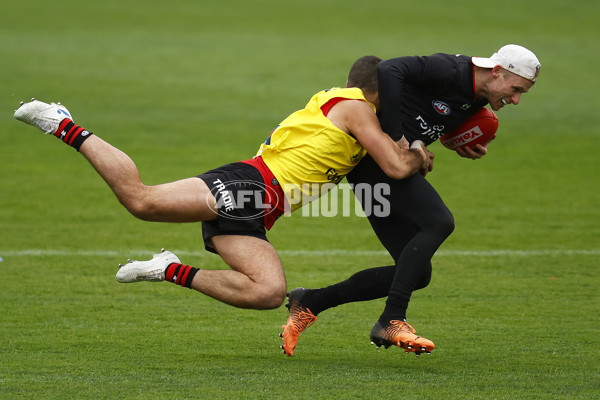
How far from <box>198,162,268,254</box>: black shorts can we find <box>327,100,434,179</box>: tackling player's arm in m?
0.65

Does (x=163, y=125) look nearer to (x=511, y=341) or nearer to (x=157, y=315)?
(x=157, y=315)

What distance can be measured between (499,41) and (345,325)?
66.8ft

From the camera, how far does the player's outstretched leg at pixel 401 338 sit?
526 cm

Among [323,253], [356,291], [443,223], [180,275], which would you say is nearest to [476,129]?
[443,223]

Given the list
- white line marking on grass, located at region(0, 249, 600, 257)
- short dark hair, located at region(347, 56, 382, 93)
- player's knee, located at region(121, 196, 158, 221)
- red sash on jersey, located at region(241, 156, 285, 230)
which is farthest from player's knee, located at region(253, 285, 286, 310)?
white line marking on grass, located at region(0, 249, 600, 257)

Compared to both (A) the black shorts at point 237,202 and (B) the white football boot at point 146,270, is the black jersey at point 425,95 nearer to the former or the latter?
(A) the black shorts at point 237,202

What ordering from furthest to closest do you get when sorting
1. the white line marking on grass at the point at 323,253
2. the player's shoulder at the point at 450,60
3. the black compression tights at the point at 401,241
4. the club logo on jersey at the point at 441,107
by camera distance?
the white line marking on grass at the point at 323,253 → the club logo on jersey at the point at 441,107 → the player's shoulder at the point at 450,60 → the black compression tights at the point at 401,241

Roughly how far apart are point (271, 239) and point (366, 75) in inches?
176

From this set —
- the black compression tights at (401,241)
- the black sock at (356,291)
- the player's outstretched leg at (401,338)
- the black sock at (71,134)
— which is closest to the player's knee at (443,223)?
the black compression tights at (401,241)

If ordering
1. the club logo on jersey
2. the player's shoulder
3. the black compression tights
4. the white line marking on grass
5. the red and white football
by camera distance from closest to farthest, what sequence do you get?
the black compression tights, the player's shoulder, the club logo on jersey, the red and white football, the white line marking on grass

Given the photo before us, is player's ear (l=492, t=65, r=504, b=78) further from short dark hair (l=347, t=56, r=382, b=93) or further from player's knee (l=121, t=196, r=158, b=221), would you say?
player's knee (l=121, t=196, r=158, b=221)

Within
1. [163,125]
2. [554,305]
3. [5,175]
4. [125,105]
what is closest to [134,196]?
[554,305]

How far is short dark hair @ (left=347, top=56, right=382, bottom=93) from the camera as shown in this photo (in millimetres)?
5875

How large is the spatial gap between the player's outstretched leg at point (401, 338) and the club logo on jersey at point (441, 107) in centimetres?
146
